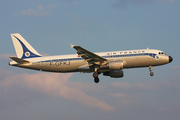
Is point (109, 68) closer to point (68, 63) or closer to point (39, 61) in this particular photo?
point (68, 63)

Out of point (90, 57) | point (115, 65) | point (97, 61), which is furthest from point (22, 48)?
point (115, 65)

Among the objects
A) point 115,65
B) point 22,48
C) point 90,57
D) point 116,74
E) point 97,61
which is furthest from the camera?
point 22,48

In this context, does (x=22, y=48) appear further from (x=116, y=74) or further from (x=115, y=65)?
(x=115, y=65)

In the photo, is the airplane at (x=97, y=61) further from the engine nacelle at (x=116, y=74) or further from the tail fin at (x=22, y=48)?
the tail fin at (x=22, y=48)

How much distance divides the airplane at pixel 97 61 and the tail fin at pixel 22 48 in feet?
3.30

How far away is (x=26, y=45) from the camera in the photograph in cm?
4825

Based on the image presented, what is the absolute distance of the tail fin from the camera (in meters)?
46.9

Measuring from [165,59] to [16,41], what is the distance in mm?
27566

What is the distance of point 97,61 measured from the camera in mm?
42281

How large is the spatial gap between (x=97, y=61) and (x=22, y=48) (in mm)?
15198

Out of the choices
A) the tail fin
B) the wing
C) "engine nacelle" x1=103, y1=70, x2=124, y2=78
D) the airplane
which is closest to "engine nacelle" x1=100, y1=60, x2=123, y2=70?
the airplane

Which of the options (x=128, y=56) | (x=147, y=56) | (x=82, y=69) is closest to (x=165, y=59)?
(x=147, y=56)

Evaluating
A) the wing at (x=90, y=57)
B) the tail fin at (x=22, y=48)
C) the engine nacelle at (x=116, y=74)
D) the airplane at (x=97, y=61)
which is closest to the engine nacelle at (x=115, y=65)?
the airplane at (x=97, y=61)

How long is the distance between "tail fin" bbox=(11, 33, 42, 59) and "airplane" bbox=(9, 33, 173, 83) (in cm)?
101
